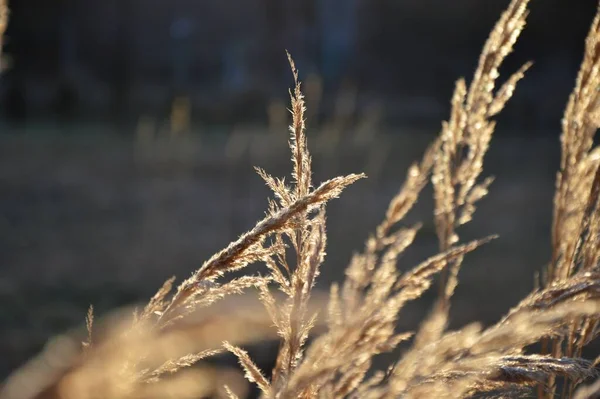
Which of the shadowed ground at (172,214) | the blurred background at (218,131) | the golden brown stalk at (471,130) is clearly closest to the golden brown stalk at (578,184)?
the golden brown stalk at (471,130)

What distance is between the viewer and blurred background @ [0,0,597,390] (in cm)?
656

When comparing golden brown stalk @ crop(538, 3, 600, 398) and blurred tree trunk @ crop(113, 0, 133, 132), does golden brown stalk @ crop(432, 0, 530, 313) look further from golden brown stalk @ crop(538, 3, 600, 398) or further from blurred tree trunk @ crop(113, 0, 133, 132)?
blurred tree trunk @ crop(113, 0, 133, 132)

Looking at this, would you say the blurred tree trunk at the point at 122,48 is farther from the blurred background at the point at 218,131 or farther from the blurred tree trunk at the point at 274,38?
the blurred tree trunk at the point at 274,38

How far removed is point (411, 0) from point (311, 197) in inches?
683

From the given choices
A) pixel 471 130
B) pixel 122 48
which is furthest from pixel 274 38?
pixel 471 130

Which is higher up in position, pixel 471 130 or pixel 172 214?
pixel 172 214

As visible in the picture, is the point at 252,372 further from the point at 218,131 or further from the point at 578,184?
the point at 218,131

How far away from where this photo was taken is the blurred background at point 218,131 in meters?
6.56

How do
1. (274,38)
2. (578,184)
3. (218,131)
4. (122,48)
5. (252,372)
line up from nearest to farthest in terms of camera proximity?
(252,372) < (578,184) < (218,131) < (274,38) < (122,48)

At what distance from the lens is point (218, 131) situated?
43.7 feet

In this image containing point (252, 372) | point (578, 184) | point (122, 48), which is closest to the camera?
point (252, 372)

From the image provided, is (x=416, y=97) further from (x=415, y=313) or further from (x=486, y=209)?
(x=415, y=313)

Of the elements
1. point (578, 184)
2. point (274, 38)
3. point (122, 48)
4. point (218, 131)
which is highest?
point (122, 48)

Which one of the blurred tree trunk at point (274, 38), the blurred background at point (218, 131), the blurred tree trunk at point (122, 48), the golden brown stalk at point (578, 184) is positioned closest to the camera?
the golden brown stalk at point (578, 184)
